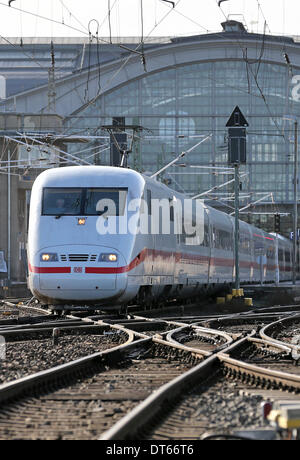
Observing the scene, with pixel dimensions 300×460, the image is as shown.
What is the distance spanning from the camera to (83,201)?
16562 mm

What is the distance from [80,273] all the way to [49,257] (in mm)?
714

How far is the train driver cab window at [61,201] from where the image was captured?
54.1 feet

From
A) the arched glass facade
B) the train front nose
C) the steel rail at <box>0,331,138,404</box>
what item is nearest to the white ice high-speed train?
the train front nose

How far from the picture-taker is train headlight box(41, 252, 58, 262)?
15867 mm

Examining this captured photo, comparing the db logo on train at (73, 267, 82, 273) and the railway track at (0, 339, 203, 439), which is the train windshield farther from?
the railway track at (0, 339, 203, 439)

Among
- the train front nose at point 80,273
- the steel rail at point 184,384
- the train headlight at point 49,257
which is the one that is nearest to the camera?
the steel rail at point 184,384

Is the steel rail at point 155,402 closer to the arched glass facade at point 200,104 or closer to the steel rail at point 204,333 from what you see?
the steel rail at point 204,333

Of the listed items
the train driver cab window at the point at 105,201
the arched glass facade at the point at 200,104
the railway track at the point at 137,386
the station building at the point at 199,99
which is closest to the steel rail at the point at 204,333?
the railway track at the point at 137,386

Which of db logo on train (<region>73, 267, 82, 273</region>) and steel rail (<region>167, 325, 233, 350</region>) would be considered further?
db logo on train (<region>73, 267, 82, 273</region>)

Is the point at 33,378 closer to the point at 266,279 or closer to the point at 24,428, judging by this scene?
the point at 24,428

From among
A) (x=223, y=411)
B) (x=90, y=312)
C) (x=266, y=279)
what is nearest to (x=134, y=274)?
(x=90, y=312)

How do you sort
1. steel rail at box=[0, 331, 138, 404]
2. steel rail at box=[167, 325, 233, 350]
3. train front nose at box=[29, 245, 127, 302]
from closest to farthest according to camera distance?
steel rail at box=[0, 331, 138, 404]
steel rail at box=[167, 325, 233, 350]
train front nose at box=[29, 245, 127, 302]
